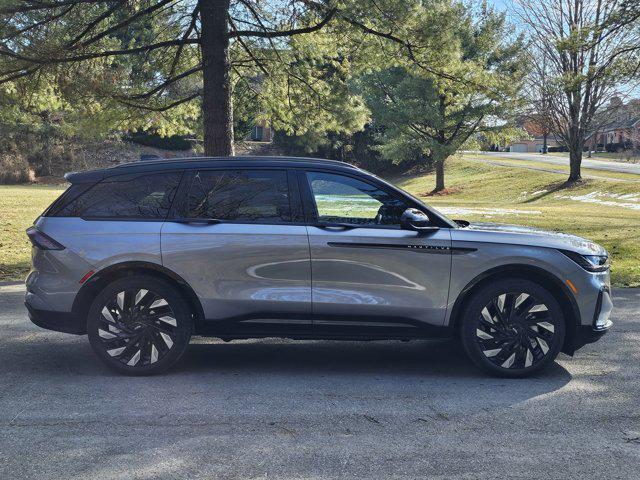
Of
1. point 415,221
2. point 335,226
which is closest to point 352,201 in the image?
point 335,226

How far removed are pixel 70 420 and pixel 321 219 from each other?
2413 millimetres

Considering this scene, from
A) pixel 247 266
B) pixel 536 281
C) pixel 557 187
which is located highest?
pixel 247 266

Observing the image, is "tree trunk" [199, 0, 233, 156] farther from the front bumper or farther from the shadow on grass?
the shadow on grass

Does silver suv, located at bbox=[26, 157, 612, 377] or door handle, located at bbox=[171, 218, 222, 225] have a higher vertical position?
door handle, located at bbox=[171, 218, 222, 225]

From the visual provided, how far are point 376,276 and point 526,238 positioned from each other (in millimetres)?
1319

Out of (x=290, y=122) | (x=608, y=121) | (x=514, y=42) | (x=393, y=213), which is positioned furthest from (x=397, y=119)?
(x=393, y=213)

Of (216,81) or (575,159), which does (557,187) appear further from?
(216,81)

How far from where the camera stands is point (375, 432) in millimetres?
4168

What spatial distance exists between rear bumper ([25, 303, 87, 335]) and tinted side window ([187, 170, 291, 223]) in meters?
1.28

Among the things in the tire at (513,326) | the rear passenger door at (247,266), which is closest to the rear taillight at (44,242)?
the rear passenger door at (247,266)

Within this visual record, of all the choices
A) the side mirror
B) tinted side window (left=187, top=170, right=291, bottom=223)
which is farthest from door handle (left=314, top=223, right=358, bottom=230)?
the side mirror

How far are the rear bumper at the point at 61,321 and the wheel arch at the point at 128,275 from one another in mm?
55

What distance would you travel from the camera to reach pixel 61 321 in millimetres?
5258

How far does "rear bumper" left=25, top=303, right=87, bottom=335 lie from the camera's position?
5.25m
